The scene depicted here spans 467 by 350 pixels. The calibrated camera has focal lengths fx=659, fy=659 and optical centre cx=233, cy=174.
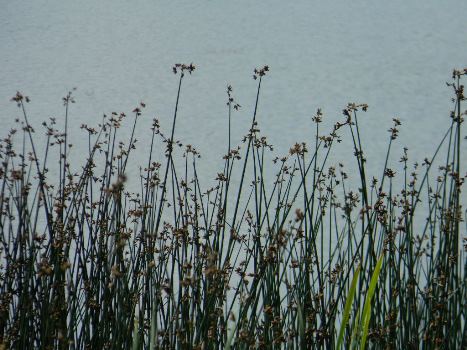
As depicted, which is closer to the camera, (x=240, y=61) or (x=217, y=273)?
(x=217, y=273)

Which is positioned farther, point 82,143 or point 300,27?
point 300,27

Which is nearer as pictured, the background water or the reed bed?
the reed bed

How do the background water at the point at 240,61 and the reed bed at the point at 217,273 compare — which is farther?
the background water at the point at 240,61

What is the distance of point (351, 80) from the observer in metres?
4.27

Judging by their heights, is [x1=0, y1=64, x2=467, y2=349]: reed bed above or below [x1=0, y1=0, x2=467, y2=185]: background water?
below

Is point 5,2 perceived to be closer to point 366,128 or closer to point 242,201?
point 242,201

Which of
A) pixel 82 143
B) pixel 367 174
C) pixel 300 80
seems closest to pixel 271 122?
pixel 300 80

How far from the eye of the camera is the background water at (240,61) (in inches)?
161

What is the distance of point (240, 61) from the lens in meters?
4.46

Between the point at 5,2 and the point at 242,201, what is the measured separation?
98.2 inches

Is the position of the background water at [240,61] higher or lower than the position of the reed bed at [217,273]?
higher

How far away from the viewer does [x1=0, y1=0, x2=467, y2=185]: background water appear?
4.08 m

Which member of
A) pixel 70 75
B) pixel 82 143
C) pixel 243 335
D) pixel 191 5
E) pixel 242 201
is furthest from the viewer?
pixel 191 5

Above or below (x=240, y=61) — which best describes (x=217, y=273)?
below
